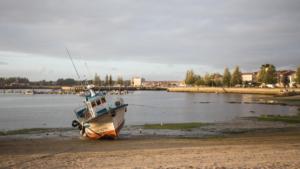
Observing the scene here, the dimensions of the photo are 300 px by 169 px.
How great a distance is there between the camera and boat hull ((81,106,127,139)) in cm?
2988

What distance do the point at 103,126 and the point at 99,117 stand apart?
1.05m

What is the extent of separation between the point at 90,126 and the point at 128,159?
13307mm

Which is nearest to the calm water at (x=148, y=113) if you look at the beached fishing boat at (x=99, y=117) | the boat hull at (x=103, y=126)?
the beached fishing boat at (x=99, y=117)

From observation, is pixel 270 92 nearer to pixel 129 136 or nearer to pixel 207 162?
pixel 129 136

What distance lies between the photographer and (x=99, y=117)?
29.6 m

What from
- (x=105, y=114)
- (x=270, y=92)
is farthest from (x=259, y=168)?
(x=270, y=92)

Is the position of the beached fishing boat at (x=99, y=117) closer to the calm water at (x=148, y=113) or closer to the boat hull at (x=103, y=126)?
the boat hull at (x=103, y=126)

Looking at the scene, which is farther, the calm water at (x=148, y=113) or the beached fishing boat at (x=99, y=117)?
the calm water at (x=148, y=113)

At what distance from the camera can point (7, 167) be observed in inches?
635

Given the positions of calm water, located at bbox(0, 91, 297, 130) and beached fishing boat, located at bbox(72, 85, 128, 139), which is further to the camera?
calm water, located at bbox(0, 91, 297, 130)

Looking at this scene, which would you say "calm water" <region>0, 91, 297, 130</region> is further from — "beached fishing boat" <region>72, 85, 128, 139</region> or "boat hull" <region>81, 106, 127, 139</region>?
"boat hull" <region>81, 106, 127, 139</region>

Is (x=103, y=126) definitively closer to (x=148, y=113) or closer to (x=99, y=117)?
(x=99, y=117)

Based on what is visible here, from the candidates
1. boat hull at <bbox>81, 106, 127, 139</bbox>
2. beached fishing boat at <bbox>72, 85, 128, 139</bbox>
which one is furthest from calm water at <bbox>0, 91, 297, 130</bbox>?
boat hull at <bbox>81, 106, 127, 139</bbox>

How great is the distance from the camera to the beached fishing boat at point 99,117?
2989 centimetres
